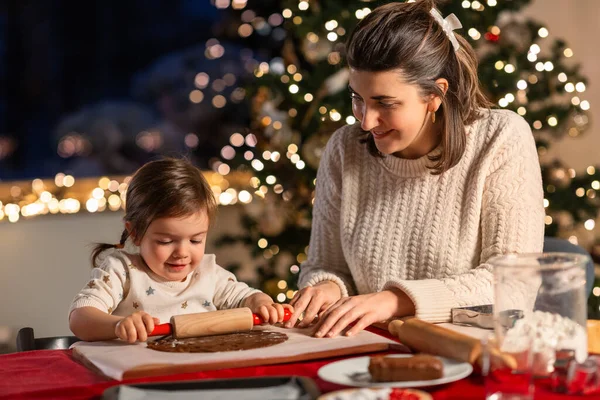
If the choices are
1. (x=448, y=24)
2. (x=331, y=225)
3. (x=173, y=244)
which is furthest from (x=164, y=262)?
(x=448, y=24)

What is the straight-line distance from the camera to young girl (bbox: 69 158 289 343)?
1.63 metres

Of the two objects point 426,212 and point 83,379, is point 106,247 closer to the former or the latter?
point 83,379

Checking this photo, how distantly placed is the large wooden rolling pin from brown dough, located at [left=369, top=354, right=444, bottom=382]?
0.27 ft

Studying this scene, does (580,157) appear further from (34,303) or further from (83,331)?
(83,331)

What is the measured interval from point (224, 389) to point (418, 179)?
3.12ft

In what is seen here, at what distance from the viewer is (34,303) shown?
12.6 ft

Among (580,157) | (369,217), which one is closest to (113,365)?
(369,217)

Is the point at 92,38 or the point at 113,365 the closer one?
the point at 113,365

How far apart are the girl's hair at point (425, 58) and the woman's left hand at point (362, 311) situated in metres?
0.41

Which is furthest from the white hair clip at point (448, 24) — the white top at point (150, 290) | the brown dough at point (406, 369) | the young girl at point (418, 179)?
the brown dough at point (406, 369)

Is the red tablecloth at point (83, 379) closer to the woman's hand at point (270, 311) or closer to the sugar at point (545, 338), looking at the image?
the sugar at point (545, 338)

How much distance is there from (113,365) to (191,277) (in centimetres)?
49

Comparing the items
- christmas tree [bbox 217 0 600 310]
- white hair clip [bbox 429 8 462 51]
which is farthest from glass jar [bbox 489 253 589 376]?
christmas tree [bbox 217 0 600 310]

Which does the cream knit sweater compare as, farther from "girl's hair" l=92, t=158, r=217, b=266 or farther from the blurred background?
the blurred background
